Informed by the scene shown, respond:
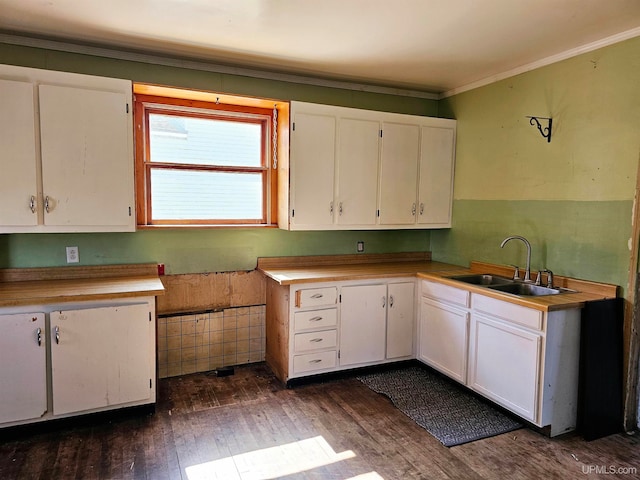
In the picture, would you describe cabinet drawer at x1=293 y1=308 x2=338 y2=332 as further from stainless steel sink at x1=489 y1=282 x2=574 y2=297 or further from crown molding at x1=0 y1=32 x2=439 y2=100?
crown molding at x1=0 y1=32 x2=439 y2=100

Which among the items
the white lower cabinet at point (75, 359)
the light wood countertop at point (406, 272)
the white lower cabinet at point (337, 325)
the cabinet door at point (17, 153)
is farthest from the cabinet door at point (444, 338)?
the cabinet door at point (17, 153)

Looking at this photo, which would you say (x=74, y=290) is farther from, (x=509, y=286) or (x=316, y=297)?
(x=509, y=286)

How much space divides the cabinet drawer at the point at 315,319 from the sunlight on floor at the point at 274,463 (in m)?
0.89

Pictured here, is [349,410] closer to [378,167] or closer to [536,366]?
[536,366]

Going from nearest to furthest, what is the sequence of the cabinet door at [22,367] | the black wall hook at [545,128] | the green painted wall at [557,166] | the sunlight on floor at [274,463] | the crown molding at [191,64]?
1. the sunlight on floor at [274,463]
2. the cabinet door at [22,367]
3. the green painted wall at [557,166]
4. the crown molding at [191,64]
5. the black wall hook at [545,128]

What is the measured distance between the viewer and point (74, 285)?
9.14 feet

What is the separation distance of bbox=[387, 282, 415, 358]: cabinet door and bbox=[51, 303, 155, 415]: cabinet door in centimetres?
185

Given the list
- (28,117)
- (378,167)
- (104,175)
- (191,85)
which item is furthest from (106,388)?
(378,167)

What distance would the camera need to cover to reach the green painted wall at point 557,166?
2615 millimetres

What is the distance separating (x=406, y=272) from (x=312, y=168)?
117cm

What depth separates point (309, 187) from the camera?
3402 mm

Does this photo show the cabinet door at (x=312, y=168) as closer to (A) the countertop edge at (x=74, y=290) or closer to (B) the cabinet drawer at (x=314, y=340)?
(B) the cabinet drawer at (x=314, y=340)

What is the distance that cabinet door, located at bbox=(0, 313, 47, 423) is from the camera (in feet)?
7.91

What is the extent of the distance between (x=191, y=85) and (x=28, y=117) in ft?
3.63
